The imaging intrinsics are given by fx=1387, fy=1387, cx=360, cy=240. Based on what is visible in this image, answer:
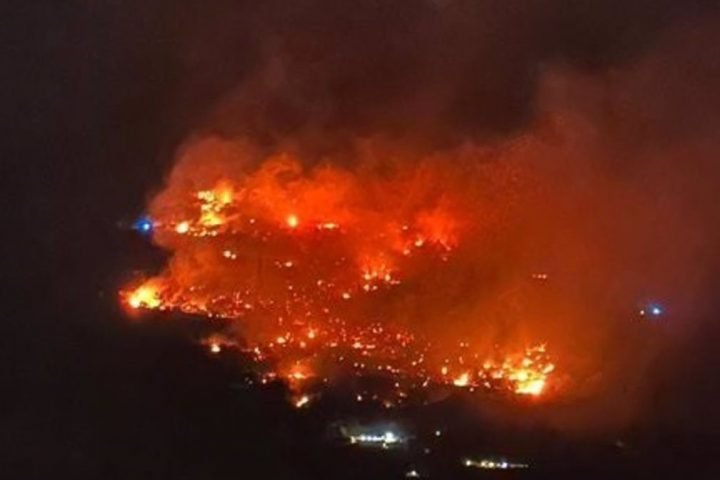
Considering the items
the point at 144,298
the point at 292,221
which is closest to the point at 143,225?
the point at 144,298

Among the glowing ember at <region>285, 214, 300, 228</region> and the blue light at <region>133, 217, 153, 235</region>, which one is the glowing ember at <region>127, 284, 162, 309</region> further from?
the glowing ember at <region>285, 214, 300, 228</region>

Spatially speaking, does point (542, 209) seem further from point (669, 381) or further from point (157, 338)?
point (157, 338)

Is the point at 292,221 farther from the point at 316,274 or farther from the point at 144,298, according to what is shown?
the point at 144,298

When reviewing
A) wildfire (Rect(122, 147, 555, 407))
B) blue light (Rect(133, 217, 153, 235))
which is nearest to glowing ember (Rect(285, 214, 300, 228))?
wildfire (Rect(122, 147, 555, 407))

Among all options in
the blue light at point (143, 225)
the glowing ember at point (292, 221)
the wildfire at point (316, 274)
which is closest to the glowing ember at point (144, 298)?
the wildfire at point (316, 274)

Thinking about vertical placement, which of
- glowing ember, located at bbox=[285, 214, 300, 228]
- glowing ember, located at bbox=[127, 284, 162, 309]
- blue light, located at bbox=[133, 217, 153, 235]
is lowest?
glowing ember, located at bbox=[127, 284, 162, 309]
